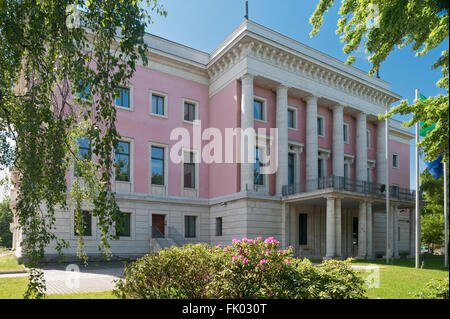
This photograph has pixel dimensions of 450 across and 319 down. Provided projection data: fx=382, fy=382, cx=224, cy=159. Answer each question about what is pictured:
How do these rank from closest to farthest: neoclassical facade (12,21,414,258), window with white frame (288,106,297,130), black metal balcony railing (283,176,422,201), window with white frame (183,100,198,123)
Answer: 1. neoclassical facade (12,21,414,258)
2. black metal balcony railing (283,176,422,201)
3. window with white frame (183,100,198,123)
4. window with white frame (288,106,297,130)

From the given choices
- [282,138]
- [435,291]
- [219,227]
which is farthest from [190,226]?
[435,291]

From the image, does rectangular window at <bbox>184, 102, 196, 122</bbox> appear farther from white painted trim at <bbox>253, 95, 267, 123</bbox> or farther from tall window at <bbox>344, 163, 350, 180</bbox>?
tall window at <bbox>344, 163, 350, 180</bbox>

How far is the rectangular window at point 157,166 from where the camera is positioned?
27.5 metres

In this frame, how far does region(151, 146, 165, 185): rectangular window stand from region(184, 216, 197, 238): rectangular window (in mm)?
3373

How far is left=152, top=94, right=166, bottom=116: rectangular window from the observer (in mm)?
28047

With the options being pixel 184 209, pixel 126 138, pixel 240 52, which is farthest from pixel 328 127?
pixel 126 138

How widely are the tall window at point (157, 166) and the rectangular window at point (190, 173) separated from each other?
1.90m

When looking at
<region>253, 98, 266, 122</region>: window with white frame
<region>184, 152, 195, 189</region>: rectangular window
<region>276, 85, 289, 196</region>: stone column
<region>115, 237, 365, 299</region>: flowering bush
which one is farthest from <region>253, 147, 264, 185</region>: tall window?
<region>115, 237, 365, 299</region>: flowering bush

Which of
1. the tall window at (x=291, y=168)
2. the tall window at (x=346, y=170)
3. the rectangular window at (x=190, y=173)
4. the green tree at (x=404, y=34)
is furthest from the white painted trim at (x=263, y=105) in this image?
the green tree at (x=404, y=34)

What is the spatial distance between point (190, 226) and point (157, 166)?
511 centimetres

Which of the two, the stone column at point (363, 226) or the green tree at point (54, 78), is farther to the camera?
the stone column at point (363, 226)

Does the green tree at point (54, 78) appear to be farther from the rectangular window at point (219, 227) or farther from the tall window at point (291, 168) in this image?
the tall window at point (291, 168)

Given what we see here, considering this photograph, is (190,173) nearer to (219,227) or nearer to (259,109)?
(219,227)

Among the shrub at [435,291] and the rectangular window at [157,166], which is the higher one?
the rectangular window at [157,166]
